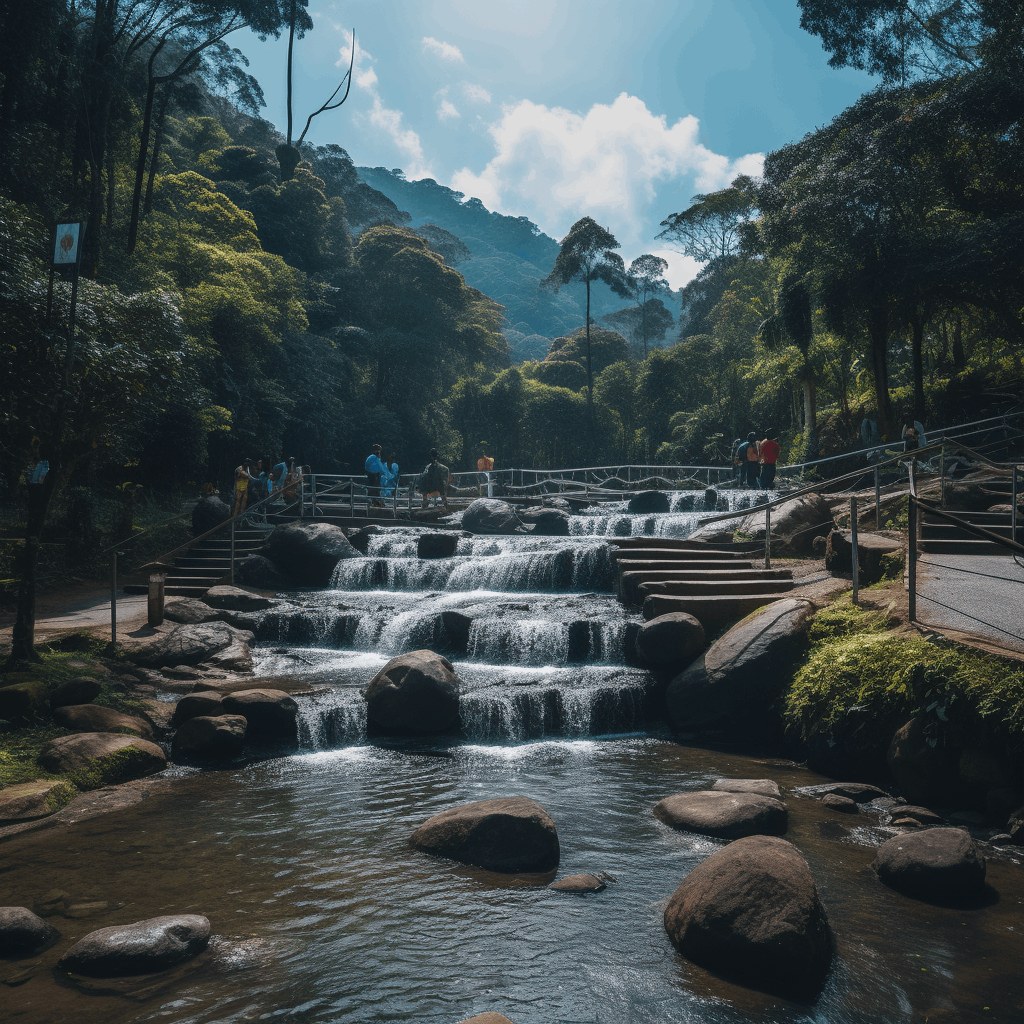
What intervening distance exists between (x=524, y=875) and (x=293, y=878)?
5.22ft

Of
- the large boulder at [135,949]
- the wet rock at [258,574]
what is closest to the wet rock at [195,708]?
the large boulder at [135,949]

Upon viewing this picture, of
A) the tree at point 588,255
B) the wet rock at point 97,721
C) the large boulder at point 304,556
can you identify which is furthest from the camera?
the tree at point 588,255

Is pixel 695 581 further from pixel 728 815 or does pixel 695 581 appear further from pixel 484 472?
pixel 484 472

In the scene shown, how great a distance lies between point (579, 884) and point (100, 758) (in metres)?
4.77

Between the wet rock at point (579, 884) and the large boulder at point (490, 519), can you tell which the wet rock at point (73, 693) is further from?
the large boulder at point (490, 519)

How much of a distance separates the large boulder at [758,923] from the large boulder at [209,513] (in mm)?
15358

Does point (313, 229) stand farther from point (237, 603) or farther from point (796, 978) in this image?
point (796, 978)

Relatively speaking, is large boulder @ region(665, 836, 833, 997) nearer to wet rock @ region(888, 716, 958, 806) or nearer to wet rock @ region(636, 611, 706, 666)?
wet rock @ region(888, 716, 958, 806)

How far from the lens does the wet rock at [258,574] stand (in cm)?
1543

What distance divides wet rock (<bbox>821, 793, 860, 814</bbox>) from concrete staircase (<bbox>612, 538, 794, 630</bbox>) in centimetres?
328

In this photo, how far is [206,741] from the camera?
763 centimetres

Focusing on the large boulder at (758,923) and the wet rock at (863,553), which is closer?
the large boulder at (758,923)

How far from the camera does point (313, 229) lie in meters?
39.4

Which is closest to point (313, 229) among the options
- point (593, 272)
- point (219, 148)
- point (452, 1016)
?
point (219, 148)
